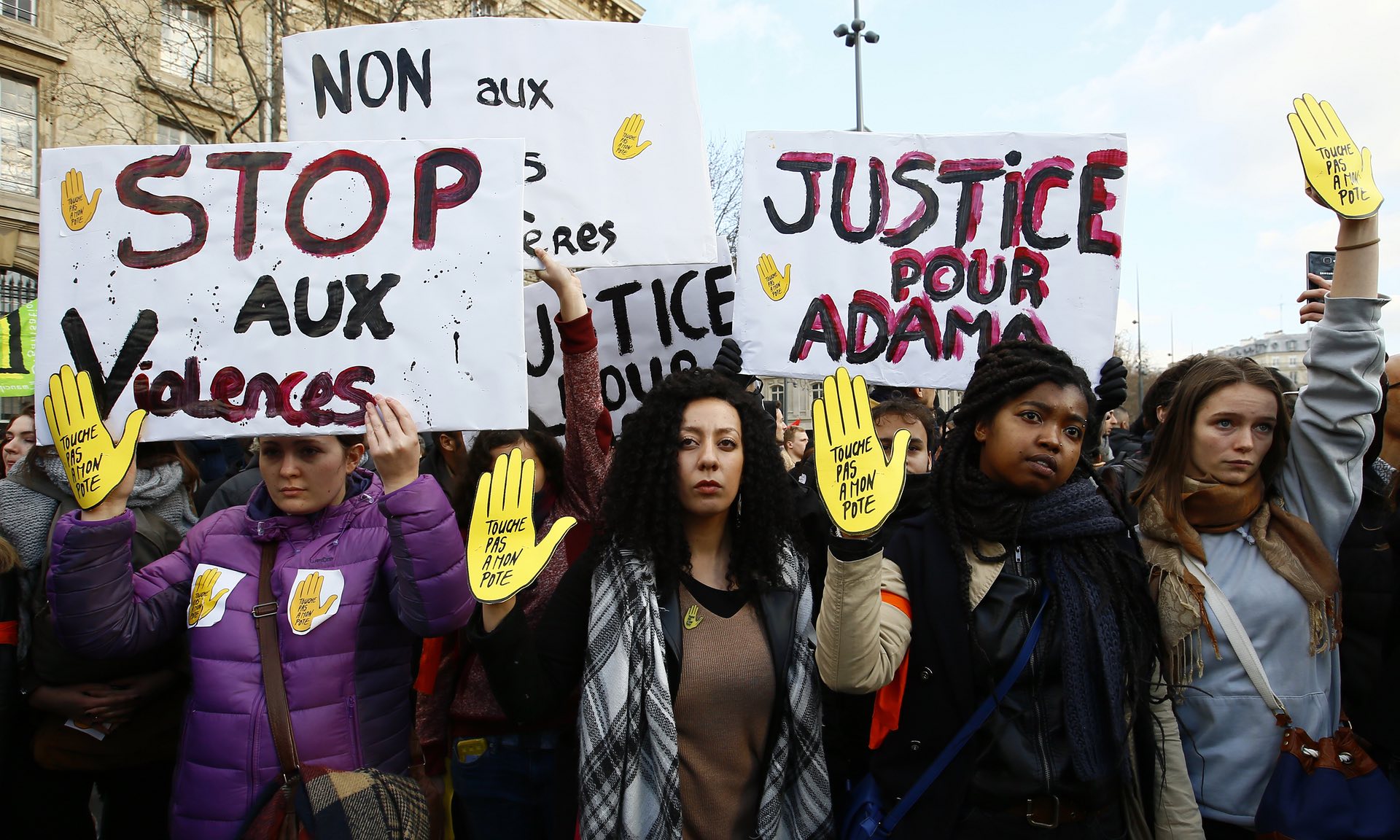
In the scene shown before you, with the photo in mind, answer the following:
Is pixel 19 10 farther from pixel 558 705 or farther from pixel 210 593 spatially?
pixel 558 705

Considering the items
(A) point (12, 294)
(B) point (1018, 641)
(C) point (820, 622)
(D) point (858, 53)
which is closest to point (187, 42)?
(A) point (12, 294)

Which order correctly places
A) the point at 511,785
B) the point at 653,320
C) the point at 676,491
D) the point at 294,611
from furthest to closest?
the point at 653,320
the point at 511,785
the point at 676,491
the point at 294,611

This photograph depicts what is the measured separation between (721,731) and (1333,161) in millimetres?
2311

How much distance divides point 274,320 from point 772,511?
1.50 metres

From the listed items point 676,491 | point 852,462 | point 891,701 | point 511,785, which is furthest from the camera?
point 511,785

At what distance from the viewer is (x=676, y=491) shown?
234cm

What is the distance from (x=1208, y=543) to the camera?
232cm

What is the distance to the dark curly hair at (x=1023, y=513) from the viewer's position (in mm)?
2055

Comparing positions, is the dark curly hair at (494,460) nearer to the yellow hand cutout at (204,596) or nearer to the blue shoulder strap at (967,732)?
the yellow hand cutout at (204,596)

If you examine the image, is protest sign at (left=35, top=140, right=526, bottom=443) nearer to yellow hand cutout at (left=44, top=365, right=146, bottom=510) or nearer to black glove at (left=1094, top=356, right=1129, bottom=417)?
yellow hand cutout at (left=44, top=365, right=146, bottom=510)

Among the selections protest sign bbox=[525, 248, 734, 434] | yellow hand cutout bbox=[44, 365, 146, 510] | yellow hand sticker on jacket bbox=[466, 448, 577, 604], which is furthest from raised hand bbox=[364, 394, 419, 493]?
protest sign bbox=[525, 248, 734, 434]

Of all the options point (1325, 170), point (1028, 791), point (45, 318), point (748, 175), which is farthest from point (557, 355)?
point (1325, 170)

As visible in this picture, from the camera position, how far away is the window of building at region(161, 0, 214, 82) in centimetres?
1647

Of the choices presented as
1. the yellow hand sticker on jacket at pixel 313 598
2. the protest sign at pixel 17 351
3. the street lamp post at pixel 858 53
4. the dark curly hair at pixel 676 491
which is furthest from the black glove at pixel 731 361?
the street lamp post at pixel 858 53
